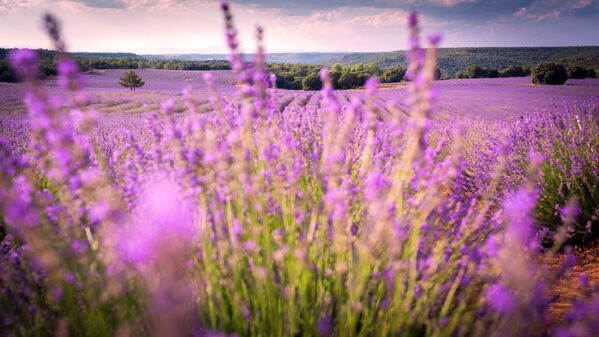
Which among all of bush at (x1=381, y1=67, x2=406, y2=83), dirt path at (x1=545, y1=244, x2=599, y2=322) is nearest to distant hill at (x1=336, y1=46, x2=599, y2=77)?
bush at (x1=381, y1=67, x2=406, y2=83)

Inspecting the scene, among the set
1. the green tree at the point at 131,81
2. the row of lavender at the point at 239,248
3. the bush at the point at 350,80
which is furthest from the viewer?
the bush at the point at 350,80

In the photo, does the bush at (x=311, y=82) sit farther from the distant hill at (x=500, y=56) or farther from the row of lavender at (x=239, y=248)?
the row of lavender at (x=239, y=248)

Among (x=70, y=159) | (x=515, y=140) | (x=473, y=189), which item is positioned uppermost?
(x=70, y=159)

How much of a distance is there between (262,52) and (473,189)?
3.03 meters

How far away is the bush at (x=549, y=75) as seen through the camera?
926 inches

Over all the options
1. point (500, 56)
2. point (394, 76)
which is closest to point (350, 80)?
point (394, 76)

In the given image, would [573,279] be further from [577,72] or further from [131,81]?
[577,72]

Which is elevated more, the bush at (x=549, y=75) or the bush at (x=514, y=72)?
the bush at (x=514, y=72)

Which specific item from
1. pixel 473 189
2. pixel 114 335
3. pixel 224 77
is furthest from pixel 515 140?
pixel 224 77

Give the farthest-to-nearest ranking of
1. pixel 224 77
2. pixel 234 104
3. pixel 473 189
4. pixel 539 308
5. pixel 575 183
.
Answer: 1. pixel 224 77
2. pixel 473 189
3. pixel 575 183
4. pixel 234 104
5. pixel 539 308

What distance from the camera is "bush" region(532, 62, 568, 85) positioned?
23531mm

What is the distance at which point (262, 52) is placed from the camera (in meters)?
1.52

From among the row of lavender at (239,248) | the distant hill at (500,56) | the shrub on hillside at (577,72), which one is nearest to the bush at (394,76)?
the distant hill at (500,56)

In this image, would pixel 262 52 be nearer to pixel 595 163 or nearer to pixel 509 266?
pixel 509 266
